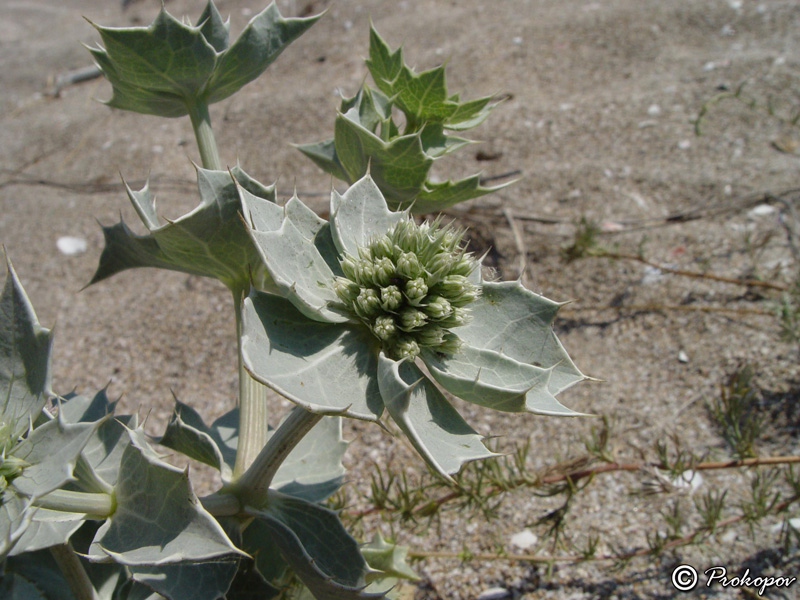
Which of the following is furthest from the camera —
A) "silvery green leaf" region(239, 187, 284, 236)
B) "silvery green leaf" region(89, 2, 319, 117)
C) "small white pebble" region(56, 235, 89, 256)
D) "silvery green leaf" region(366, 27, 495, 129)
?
"small white pebble" region(56, 235, 89, 256)

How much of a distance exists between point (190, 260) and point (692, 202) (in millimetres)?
2538

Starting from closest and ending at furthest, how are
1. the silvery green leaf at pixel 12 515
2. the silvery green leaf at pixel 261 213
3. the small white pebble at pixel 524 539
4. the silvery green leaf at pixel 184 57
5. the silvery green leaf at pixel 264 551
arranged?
the silvery green leaf at pixel 12 515 → the silvery green leaf at pixel 261 213 → the silvery green leaf at pixel 184 57 → the silvery green leaf at pixel 264 551 → the small white pebble at pixel 524 539

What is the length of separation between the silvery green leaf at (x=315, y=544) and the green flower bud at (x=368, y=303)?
442 millimetres

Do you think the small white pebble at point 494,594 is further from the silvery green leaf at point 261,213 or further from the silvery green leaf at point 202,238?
the silvery green leaf at point 261,213

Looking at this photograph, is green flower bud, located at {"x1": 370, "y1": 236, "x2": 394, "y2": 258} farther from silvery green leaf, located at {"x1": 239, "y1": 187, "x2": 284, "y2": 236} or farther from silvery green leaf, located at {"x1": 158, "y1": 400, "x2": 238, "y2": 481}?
silvery green leaf, located at {"x1": 158, "y1": 400, "x2": 238, "y2": 481}

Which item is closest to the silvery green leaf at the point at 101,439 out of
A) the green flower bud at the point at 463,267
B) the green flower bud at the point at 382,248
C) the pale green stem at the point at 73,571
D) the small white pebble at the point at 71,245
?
the pale green stem at the point at 73,571

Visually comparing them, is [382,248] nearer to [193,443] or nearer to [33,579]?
[193,443]

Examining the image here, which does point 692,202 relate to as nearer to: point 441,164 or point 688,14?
point 441,164

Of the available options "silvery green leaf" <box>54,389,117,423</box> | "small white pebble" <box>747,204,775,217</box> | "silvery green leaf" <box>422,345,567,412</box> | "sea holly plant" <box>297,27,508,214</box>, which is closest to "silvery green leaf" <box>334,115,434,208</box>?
"sea holly plant" <box>297,27,508,214</box>

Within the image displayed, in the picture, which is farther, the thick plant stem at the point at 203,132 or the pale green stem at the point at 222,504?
the thick plant stem at the point at 203,132

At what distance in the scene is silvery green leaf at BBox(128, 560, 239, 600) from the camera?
1075 mm

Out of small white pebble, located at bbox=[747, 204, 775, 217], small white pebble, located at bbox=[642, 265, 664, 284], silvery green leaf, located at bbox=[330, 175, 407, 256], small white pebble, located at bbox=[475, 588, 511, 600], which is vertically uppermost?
silvery green leaf, located at bbox=[330, 175, 407, 256]

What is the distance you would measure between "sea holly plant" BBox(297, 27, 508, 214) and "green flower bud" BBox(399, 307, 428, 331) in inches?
11.4

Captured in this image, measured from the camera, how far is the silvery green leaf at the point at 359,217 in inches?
45.0
